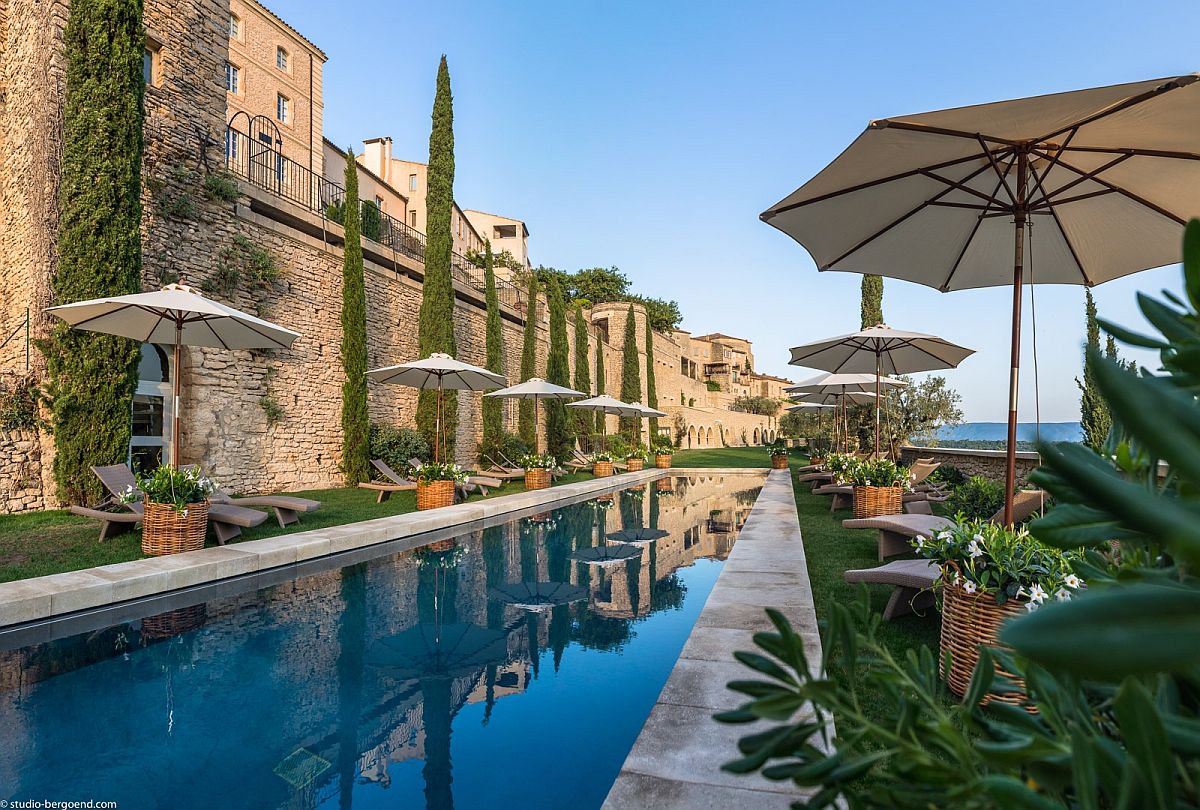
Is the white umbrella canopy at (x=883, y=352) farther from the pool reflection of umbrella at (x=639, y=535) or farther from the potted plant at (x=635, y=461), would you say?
the potted plant at (x=635, y=461)

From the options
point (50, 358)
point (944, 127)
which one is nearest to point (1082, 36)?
point (944, 127)

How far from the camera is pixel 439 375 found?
10938mm

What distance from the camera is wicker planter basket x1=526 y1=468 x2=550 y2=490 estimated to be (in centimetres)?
1330

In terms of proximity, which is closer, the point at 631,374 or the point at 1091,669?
the point at 1091,669

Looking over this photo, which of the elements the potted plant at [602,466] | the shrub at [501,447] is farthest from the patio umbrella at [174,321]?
the potted plant at [602,466]

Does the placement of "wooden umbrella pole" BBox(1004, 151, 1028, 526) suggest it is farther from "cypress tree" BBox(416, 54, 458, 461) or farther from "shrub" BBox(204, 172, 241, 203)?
"cypress tree" BBox(416, 54, 458, 461)

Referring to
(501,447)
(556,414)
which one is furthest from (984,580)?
(556,414)

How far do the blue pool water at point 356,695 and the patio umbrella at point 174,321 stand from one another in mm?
2683

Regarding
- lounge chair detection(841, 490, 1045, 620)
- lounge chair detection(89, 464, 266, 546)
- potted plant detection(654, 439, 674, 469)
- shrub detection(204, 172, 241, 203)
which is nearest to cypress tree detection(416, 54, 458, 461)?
shrub detection(204, 172, 241, 203)

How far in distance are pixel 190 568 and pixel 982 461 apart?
13.1m

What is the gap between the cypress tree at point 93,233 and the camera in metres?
8.05

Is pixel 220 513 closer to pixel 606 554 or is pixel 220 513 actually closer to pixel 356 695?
pixel 356 695

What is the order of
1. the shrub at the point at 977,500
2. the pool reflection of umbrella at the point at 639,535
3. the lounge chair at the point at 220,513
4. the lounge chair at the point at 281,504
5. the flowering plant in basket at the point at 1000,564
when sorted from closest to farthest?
1. the flowering plant in basket at the point at 1000,564
2. the shrub at the point at 977,500
3. the lounge chair at the point at 220,513
4. the lounge chair at the point at 281,504
5. the pool reflection of umbrella at the point at 639,535

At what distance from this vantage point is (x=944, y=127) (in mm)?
3193
